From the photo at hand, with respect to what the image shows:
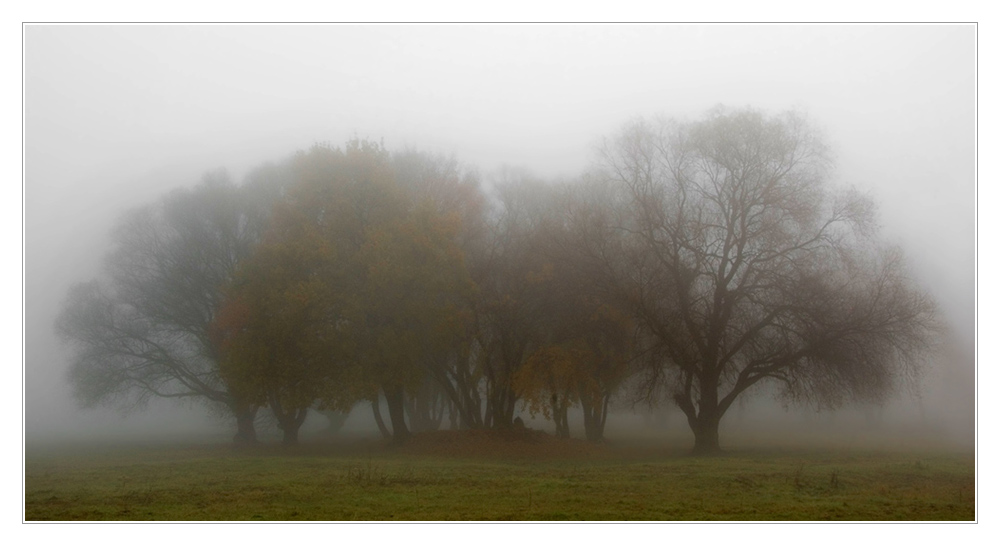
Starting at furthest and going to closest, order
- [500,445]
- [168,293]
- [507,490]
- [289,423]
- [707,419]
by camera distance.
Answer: [168,293] < [289,423] < [500,445] < [707,419] < [507,490]

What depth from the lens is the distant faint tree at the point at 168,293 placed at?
34219 mm

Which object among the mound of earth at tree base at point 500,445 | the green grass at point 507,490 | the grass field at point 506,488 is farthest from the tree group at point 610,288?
the green grass at point 507,490

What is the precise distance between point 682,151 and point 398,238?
11.7m

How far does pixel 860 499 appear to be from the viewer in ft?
52.9

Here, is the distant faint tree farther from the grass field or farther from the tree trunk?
the tree trunk

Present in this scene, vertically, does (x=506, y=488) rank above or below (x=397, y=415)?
above

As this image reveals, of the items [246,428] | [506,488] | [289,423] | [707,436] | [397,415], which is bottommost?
[246,428]

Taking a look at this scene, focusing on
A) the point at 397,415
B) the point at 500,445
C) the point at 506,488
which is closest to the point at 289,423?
the point at 397,415

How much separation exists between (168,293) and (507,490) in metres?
24.9

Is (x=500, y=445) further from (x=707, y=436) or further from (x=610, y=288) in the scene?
(x=707, y=436)

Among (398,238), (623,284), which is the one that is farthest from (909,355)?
(398,238)

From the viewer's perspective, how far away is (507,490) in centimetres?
1728

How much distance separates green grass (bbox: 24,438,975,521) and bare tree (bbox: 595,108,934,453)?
351cm

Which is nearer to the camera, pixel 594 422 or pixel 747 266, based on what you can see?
pixel 747 266
